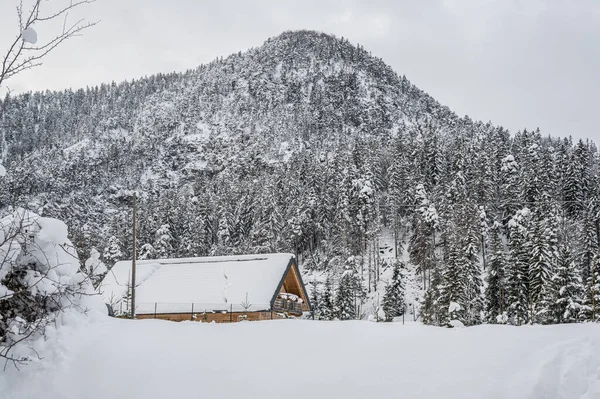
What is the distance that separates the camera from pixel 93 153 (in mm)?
154000

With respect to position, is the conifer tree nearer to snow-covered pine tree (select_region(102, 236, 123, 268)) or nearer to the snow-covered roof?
the snow-covered roof

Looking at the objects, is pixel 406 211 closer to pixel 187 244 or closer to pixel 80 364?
pixel 187 244

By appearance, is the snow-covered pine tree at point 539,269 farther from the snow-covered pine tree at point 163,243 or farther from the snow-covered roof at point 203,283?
the snow-covered pine tree at point 163,243

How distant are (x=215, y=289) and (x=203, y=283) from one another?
3.70 feet

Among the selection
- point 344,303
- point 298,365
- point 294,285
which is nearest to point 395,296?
point 344,303

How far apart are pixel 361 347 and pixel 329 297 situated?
1502 inches

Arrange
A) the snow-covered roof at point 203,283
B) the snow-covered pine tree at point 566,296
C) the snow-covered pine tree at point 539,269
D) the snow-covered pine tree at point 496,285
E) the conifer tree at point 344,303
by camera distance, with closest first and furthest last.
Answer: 1. the snow-covered roof at point 203,283
2. the snow-covered pine tree at point 566,296
3. the snow-covered pine tree at point 539,269
4. the snow-covered pine tree at point 496,285
5. the conifer tree at point 344,303

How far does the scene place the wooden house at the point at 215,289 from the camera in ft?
81.4

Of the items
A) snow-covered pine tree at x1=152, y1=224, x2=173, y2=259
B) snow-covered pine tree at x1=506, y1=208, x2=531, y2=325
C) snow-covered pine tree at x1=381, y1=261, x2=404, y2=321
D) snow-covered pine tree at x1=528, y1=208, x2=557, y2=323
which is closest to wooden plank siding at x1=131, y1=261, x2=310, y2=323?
snow-covered pine tree at x1=506, y1=208, x2=531, y2=325

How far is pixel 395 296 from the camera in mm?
49750

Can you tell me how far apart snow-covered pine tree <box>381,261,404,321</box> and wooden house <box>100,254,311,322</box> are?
20126 mm

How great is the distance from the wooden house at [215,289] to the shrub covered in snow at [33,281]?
17.3m

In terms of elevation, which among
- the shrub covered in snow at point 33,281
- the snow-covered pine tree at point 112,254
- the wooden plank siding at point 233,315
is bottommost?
the wooden plank siding at point 233,315

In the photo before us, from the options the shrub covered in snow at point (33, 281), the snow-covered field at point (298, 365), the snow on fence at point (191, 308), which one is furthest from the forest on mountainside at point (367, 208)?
the snow on fence at point (191, 308)
